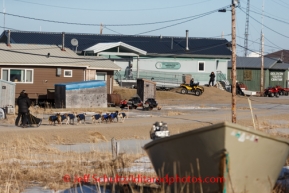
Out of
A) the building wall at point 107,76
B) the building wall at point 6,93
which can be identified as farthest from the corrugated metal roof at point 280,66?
the building wall at point 6,93

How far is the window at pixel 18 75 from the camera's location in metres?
42.2

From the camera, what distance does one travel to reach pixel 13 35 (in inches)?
2313

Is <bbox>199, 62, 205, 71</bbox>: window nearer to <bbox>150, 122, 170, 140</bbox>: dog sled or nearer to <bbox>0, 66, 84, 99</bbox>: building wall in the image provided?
<bbox>0, 66, 84, 99</bbox>: building wall

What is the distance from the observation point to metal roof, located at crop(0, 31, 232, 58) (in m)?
58.6

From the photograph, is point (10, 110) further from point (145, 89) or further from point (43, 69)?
point (145, 89)

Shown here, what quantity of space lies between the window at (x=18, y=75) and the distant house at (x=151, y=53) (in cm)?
1227

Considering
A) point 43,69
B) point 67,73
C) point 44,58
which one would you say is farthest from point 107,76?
point 43,69

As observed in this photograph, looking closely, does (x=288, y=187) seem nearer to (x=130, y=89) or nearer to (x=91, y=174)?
(x=91, y=174)

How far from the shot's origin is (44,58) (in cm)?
4406

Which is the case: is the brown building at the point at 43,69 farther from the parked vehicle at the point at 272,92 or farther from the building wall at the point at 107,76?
the parked vehicle at the point at 272,92

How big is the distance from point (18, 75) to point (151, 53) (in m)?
17.8

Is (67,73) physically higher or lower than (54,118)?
higher

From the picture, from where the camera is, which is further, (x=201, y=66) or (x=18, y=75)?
(x=201, y=66)

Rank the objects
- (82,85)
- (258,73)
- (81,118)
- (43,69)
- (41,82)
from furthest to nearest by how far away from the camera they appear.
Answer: (258,73) → (43,69) → (41,82) → (82,85) → (81,118)
